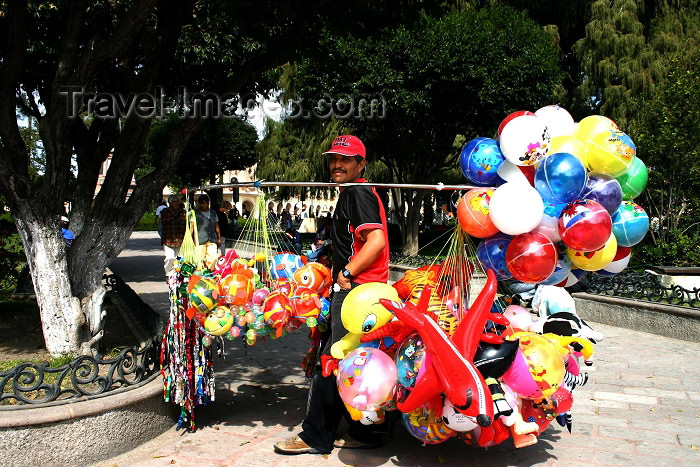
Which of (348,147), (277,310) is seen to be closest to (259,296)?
(277,310)

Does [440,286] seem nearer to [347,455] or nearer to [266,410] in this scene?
[347,455]

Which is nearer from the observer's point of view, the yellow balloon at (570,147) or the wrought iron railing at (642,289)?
the yellow balloon at (570,147)

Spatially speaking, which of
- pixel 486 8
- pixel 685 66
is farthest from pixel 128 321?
pixel 486 8

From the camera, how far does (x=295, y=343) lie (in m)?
7.67

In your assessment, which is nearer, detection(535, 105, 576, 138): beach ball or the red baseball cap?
the red baseball cap

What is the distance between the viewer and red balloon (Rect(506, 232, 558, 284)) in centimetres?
373

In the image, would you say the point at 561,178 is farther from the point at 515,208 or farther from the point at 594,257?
the point at 594,257

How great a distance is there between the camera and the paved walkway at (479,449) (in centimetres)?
409

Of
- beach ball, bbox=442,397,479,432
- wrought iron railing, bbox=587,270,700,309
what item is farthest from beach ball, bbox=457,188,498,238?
wrought iron railing, bbox=587,270,700,309

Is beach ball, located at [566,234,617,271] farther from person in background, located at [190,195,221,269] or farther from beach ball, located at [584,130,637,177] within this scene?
person in background, located at [190,195,221,269]

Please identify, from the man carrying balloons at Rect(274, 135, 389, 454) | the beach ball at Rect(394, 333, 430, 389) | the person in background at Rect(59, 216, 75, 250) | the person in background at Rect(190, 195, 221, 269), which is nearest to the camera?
the beach ball at Rect(394, 333, 430, 389)

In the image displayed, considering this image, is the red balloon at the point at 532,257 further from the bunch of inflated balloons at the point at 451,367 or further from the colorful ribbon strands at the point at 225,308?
the colorful ribbon strands at the point at 225,308

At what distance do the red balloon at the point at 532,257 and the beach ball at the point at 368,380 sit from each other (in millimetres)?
991

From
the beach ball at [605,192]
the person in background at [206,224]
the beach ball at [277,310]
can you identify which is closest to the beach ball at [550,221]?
the beach ball at [605,192]
